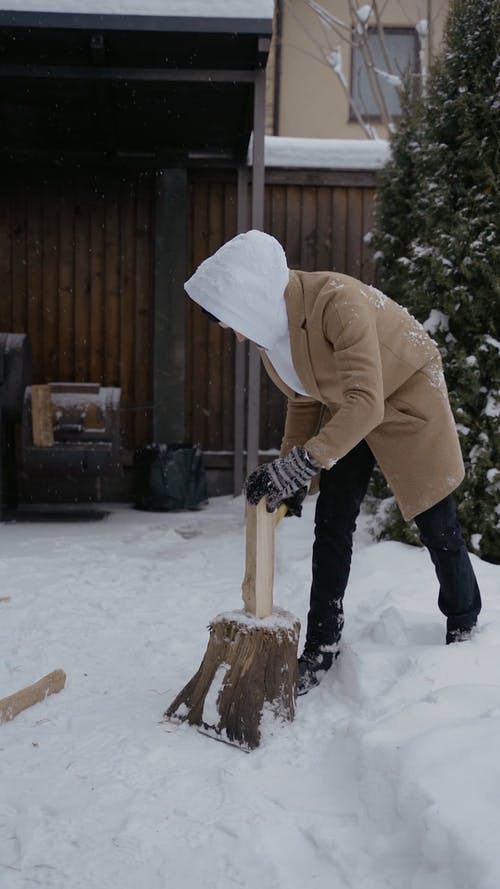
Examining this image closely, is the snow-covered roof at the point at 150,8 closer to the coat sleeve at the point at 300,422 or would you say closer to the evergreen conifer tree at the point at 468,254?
the evergreen conifer tree at the point at 468,254

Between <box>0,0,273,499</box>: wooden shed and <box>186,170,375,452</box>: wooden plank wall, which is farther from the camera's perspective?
<box>186,170,375,452</box>: wooden plank wall

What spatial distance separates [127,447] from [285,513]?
473 centimetres

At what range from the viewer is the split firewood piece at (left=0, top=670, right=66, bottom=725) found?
2746 mm

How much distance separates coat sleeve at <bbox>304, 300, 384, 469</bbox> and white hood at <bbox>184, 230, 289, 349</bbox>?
0.72 ft

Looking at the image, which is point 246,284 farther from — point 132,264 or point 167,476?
point 132,264

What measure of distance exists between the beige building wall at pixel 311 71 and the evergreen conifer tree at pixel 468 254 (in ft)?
31.5

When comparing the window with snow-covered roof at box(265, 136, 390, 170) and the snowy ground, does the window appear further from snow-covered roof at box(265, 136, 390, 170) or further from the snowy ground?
the snowy ground

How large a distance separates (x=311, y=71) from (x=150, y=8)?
9617mm

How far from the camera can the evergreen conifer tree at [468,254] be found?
4.23 meters

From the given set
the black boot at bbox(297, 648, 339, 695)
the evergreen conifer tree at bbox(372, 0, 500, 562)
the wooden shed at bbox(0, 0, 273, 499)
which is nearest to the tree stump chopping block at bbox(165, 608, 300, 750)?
the black boot at bbox(297, 648, 339, 695)

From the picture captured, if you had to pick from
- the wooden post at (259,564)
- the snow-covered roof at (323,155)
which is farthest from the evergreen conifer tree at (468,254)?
the snow-covered roof at (323,155)

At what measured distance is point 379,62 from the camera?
14664 mm

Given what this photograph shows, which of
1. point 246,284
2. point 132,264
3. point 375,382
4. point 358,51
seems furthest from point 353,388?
point 358,51

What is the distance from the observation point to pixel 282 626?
8.64ft
